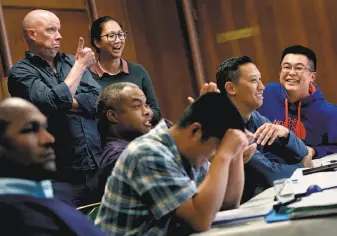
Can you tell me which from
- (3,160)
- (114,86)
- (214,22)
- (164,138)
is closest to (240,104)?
(114,86)

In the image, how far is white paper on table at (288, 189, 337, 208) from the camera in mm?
1278

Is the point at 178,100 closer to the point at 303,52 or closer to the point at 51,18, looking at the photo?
the point at 303,52

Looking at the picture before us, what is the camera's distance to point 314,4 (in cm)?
411

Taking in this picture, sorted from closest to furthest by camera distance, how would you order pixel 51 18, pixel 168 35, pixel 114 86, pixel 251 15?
pixel 114 86 < pixel 51 18 < pixel 251 15 < pixel 168 35

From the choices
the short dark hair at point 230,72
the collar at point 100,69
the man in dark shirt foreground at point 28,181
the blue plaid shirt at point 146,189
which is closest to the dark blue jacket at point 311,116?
the short dark hair at point 230,72

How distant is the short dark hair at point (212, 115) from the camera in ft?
4.91

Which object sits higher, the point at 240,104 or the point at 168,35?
the point at 168,35

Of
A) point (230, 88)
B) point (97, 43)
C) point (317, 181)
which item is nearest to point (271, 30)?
point (97, 43)

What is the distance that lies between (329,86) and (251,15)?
873mm

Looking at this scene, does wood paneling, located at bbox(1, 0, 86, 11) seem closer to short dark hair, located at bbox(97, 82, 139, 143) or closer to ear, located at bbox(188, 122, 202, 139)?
short dark hair, located at bbox(97, 82, 139, 143)

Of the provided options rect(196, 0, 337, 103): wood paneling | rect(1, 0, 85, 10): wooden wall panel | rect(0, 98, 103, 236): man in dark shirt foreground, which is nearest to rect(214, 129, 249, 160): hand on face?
rect(0, 98, 103, 236): man in dark shirt foreground

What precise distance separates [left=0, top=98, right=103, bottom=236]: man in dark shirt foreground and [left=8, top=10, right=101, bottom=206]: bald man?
1.12 m

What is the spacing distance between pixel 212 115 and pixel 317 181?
441mm

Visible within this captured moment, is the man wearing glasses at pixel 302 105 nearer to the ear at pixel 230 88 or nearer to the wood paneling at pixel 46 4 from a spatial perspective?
the ear at pixel 230 88
